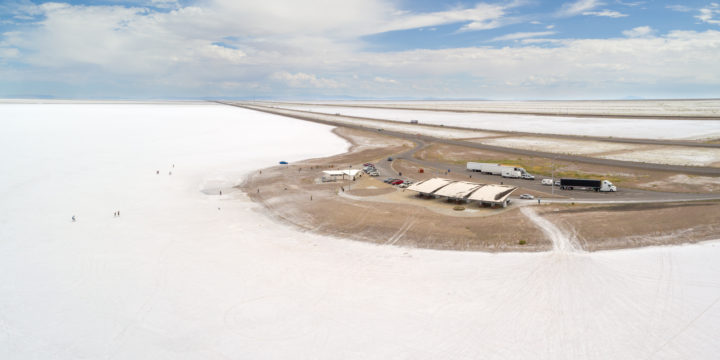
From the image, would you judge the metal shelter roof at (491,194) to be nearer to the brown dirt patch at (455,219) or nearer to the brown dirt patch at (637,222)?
the brown dirt patch at (455,219)

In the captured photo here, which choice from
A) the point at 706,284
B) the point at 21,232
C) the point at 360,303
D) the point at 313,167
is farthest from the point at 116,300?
the point at 313,167

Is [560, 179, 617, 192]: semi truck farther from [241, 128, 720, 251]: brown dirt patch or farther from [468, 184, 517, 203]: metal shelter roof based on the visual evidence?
[468, 184, 517, 203]: metal shelter roof


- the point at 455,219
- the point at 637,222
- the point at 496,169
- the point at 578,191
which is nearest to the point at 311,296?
the point at 455,219

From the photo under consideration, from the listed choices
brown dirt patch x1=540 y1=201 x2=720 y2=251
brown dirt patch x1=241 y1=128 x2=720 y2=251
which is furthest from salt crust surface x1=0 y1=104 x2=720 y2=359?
brown dirt patch x1=241 y1=128 x2=720 y2=251

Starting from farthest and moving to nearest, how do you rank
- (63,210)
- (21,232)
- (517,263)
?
(63,210)
(21,232)
(517,263)

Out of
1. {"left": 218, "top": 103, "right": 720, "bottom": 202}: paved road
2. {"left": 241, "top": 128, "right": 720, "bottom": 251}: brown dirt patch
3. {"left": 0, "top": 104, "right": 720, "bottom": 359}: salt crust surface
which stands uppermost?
{"left": 218, "top": 103, "right": 720, "bottom": 202}: paved road

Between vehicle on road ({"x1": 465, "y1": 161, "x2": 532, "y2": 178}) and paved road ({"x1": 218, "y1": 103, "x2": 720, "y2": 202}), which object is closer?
paved road ({"x1": 218, "y1": 103, "x2": 720, "y2": 202})

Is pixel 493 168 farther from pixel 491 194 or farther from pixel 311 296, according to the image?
pixel 311 296

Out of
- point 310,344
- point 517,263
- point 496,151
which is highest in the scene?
point 496,151

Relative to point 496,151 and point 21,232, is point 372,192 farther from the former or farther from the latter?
point 496,151

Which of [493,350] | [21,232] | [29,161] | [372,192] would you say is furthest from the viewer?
[29,161]
